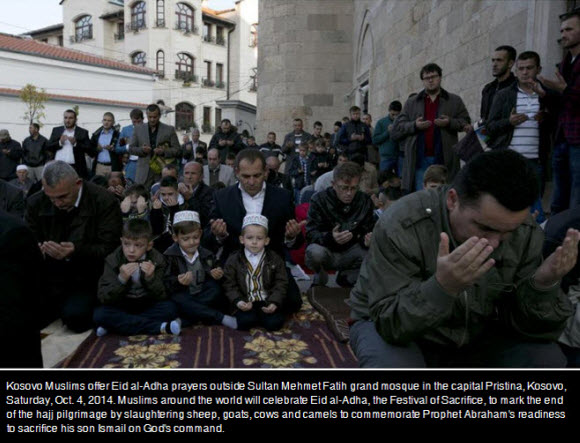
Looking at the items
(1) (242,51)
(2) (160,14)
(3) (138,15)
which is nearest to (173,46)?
(2) (160,14)

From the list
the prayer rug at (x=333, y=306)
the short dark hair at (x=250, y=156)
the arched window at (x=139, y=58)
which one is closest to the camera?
the prayer rug at (x=333, y=306)

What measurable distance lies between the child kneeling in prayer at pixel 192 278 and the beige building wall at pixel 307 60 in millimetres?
12022

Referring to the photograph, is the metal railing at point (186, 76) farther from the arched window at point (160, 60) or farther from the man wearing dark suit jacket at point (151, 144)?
the man wearing dark suit jacket at point (151, 144)

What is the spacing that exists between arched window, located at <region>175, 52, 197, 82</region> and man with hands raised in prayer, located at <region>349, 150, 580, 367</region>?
3770 cm

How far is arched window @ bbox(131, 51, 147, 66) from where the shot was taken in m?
37.7

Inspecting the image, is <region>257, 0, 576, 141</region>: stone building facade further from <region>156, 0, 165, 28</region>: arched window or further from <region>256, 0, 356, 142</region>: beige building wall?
<region>156, 0, 165, 28</region>: arched window

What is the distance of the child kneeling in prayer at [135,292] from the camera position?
152 inches

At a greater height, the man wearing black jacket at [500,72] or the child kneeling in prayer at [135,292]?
the man wearing black jacket at [500,72]

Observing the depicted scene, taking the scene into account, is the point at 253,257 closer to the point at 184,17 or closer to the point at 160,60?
the point at 160,60

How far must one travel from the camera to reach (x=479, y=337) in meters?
2.28

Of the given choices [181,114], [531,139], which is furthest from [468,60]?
[181,114]

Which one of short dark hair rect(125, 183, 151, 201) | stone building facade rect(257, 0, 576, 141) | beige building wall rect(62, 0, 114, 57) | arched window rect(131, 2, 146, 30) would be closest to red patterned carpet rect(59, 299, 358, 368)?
short dark hair rect(125, 183, 151, 201)

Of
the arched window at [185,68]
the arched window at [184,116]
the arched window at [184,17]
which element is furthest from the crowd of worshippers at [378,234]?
the arched window at [184,17]

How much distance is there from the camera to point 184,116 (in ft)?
125
